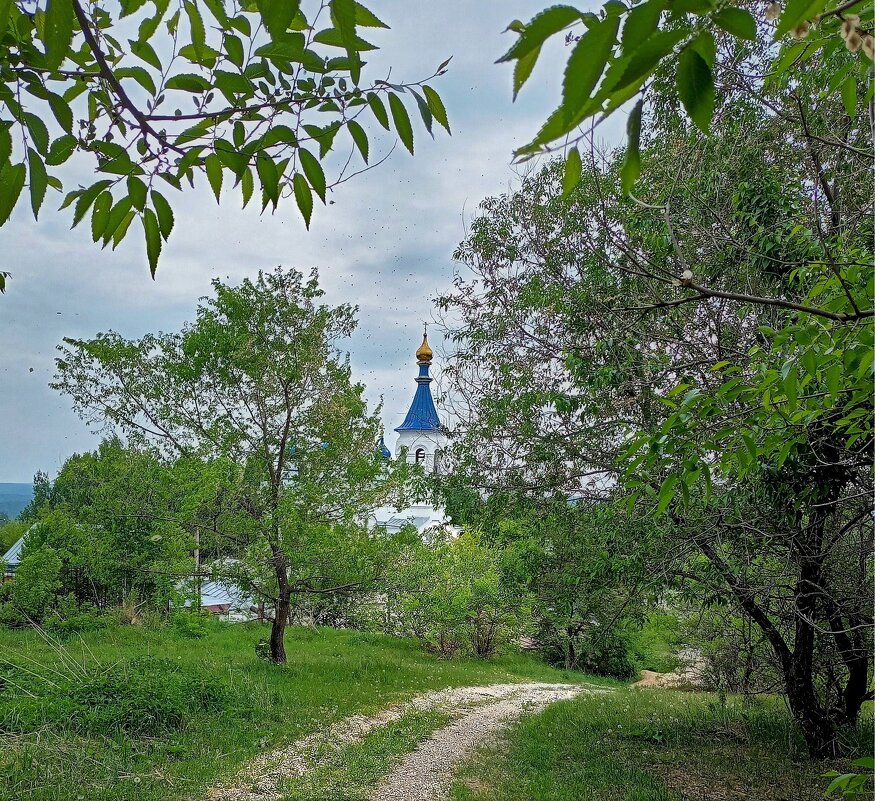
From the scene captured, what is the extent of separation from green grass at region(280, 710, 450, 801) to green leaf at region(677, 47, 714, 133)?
472 cm

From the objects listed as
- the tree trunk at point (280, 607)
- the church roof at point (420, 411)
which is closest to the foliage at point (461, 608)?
the tree trunk at point (280, 607)

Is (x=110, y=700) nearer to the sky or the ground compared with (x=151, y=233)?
nearer to the ground

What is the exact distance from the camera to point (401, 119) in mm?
771

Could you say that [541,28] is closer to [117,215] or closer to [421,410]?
[117,215]

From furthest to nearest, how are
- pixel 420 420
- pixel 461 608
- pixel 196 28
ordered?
pixel 420 420 < pixel 461 608 < pixel 196 28

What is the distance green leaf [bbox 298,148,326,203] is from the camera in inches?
30.7

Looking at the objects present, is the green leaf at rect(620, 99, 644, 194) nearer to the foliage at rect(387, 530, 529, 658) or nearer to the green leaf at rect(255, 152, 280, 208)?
the green leaf at rect(255, 152, 280, 208)

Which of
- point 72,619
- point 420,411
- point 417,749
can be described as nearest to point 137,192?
point 417,749

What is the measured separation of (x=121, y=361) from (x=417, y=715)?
5940mm

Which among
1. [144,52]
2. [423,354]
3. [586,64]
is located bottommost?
[586,64]

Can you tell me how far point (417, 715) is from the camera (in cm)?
681

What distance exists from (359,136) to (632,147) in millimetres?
476

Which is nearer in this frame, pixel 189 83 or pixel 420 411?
pixel 189 83

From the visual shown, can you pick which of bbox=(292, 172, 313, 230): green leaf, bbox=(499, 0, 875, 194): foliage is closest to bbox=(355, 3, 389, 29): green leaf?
bbox=(292, 172, 313, 230): green leaf
